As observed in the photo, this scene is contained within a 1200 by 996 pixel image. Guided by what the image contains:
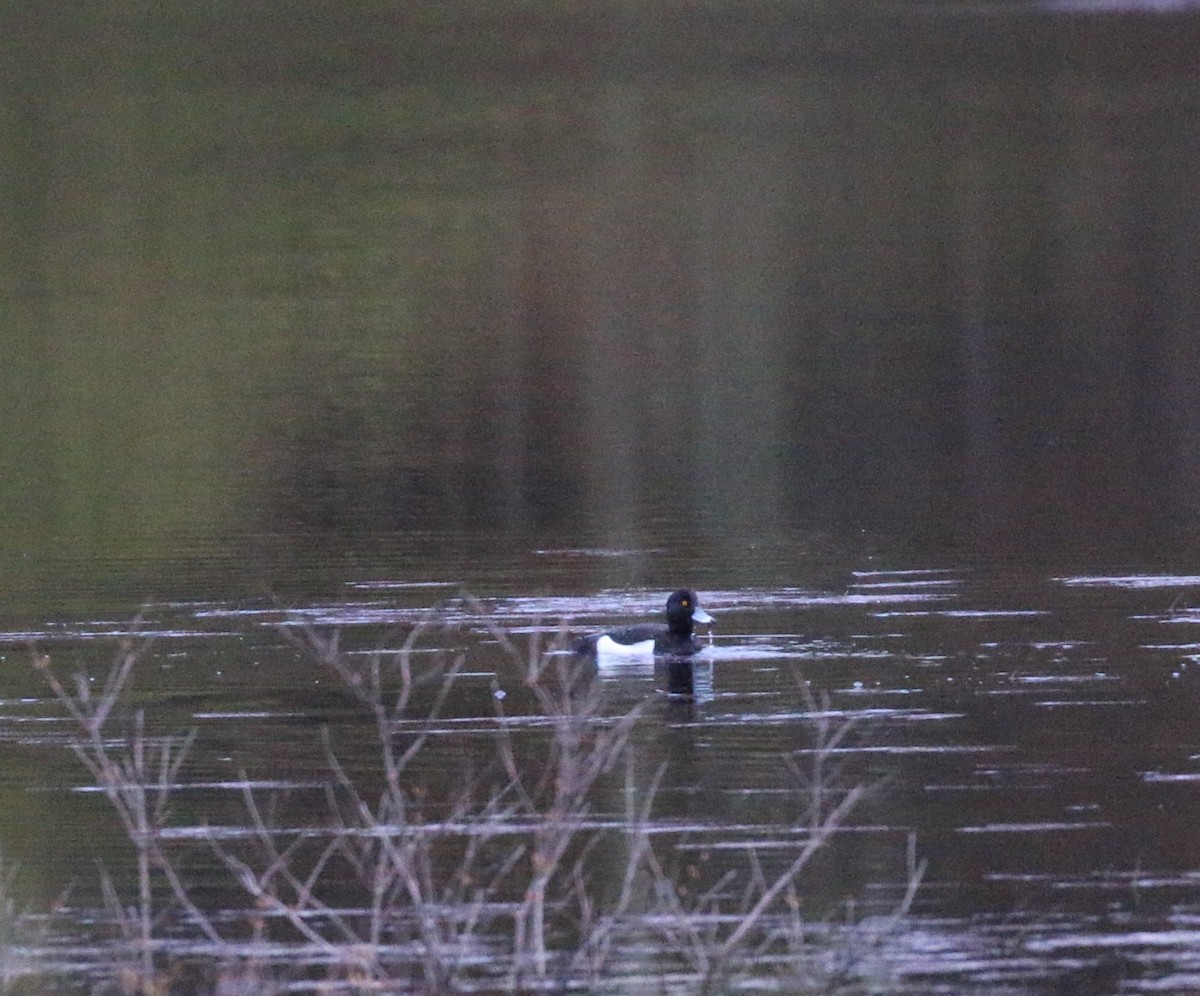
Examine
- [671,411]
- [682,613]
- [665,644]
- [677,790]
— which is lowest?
[677,790]

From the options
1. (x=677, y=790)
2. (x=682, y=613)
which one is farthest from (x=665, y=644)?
(x=677, y=790)

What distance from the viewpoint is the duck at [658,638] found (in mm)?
15453

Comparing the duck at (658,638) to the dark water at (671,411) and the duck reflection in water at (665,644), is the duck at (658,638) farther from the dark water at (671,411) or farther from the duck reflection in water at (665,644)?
the dark water at (671,411)

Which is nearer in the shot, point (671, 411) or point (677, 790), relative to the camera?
point (677, 790)

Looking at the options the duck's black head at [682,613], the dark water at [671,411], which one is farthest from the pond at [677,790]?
the duck's black head at [682,613]

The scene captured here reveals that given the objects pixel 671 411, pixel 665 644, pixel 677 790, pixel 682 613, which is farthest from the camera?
pixel 671 411

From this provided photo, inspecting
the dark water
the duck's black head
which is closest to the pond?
the dark water

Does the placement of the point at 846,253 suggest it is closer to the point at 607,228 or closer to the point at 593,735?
the point at 607,228

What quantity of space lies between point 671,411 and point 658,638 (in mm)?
12514

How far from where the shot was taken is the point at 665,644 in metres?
15.4

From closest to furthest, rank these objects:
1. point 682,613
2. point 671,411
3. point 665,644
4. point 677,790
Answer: point 677,790 < point 665,644 < point 682,613 < point 671,411

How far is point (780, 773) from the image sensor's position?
12.6 meters

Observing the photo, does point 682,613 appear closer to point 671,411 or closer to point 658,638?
point 658,638

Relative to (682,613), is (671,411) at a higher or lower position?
higher
